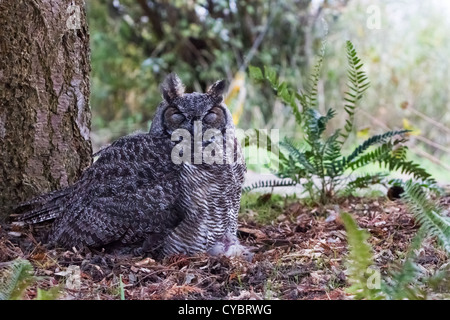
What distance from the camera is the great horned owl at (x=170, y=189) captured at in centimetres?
373

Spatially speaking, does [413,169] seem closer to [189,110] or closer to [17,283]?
[189,110]

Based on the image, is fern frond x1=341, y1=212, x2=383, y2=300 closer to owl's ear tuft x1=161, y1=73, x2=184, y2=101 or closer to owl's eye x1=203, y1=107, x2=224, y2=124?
owl's eye x1=203, y1=107, x2=224, y2=124

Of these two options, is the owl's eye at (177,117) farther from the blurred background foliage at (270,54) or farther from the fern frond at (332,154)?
the blurred background foliage at (270,54)

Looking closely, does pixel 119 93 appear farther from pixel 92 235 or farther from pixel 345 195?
pixel 92 235

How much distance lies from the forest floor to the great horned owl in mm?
144

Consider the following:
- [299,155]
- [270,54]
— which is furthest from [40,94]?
[270,54]

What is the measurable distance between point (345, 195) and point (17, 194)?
2.73m

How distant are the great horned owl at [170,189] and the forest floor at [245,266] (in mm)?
144

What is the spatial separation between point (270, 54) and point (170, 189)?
27.0 feet

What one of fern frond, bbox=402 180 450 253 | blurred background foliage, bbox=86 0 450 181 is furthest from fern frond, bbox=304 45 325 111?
blurred background foliage, bbox=86 0 450 181

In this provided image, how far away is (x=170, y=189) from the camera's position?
377cm

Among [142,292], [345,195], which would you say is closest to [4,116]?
[142,292]

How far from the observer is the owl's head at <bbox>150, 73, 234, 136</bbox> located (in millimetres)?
3793

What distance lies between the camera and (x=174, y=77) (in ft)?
13.1
